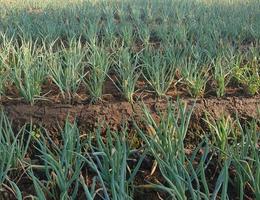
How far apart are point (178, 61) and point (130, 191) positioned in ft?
4.67

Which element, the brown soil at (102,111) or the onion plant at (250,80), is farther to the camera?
the onion plant at (250,80)

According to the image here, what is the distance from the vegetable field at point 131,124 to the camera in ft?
5.74

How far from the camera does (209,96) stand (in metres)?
2.90

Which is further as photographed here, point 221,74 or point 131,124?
point 221,74

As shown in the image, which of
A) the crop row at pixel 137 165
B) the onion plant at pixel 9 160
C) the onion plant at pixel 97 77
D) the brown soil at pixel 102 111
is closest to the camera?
the crop row at pixel 137 165

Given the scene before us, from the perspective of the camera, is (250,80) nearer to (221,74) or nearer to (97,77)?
(221,74)

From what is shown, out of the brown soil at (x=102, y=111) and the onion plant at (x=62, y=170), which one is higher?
the onion plant at (x=62, y=170)

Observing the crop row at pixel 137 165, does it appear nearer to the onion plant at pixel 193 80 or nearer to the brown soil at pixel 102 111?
the brown soil at pixel 102 111

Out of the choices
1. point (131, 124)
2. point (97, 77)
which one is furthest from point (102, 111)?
point (97, 77)

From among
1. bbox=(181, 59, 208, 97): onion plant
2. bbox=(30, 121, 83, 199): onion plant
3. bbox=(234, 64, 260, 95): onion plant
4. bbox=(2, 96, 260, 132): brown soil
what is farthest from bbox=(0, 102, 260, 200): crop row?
bbox=(234, 64, 260, 95): onion plant

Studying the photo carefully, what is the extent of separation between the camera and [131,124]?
2.61m

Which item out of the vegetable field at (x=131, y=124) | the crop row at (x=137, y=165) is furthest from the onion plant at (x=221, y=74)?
the crop row at (x=137, y=165)

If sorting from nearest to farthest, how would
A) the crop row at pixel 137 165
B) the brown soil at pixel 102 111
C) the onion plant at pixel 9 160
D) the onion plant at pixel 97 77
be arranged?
the crop row at pixel 137 165, the onion plant at pixel 9 160, the brown soil at pixel 102 111, the onion plant at pixel 97 77

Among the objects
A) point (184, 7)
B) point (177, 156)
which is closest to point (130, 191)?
point (177, 156)
